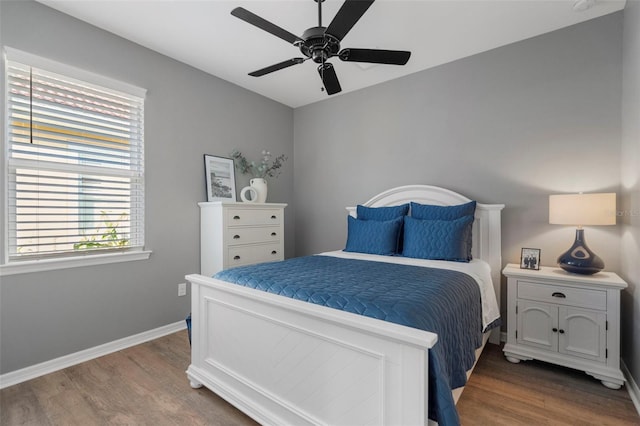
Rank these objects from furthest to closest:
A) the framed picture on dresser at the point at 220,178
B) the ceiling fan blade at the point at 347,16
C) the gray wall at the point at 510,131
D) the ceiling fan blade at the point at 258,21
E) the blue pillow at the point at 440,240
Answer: the framed picture on dresser at the point at 220,178 → the blue pillow at the point at 440,240 → the gray wall at the point at 510,131 → the ceiling fan blade at the point at 258,21 → the ceiling fan blade at the point at 347,16

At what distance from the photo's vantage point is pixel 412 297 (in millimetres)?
1406

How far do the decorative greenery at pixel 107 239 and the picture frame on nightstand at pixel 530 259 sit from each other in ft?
11.0

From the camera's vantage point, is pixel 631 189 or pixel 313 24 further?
pixel 313 24

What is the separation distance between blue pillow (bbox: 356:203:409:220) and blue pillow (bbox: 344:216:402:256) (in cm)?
11

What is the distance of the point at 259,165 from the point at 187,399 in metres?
2.62

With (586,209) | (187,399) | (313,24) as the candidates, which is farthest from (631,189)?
(187,399)

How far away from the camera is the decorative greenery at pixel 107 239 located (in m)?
2.40

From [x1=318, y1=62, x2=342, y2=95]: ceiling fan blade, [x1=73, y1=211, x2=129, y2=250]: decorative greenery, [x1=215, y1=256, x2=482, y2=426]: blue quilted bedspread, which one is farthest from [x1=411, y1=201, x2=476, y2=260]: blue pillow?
[x1=73, y1=211, x2=129, y2=250]: decorative greenery

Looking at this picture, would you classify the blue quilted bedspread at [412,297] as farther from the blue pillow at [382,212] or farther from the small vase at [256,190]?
the small vase at [256,190]

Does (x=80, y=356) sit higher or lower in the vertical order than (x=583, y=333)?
lower

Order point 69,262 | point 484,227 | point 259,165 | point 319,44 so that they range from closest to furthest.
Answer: point 319,44, point 69,262, point 484,227, point 259,165

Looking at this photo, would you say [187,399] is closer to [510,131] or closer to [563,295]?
[563,295]

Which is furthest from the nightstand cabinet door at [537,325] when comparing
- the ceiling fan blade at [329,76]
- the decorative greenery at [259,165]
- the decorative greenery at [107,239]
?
the decorative greenery at [107,239]

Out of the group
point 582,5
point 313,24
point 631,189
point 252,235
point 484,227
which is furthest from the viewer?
point 252,235
